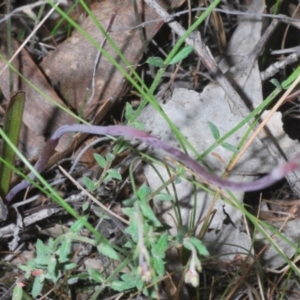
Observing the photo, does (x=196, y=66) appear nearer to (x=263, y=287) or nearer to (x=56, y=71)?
(x=56, y=71)

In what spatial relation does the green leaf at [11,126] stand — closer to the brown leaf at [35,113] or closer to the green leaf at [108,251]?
the brown leaf at [35,113]

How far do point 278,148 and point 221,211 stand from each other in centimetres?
25

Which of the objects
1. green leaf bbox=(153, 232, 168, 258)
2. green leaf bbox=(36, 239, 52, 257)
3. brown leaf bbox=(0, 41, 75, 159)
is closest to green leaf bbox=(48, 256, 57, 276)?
green leaf bbox=(36, 239, 52, 257)

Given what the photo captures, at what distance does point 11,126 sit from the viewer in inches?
51.5

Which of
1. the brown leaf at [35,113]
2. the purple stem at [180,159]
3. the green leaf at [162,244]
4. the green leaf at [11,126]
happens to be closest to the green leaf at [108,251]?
the green leaf at [162,244]

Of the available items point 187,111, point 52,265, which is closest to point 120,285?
point 52,265

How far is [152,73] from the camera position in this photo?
164 centimetres

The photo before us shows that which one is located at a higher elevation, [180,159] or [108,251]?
[180,159]

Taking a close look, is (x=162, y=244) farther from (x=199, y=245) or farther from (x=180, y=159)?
(x=180, y=159)

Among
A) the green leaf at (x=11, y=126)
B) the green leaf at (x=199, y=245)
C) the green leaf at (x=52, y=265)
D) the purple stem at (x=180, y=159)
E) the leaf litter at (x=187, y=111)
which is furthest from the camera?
the leaf litter at (x=187, y=111)

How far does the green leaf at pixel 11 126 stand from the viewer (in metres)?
1.27

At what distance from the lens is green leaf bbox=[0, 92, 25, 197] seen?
127cm

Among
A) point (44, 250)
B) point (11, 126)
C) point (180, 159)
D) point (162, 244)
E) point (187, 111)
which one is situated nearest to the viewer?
point (180, 159)

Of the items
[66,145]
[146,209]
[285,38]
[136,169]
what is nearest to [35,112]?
[66,145]
